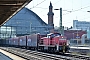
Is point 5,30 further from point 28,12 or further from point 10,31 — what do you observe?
point 28,12

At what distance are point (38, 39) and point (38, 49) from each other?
9.04 feet

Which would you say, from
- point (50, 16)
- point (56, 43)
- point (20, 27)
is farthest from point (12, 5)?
point (20, 27)

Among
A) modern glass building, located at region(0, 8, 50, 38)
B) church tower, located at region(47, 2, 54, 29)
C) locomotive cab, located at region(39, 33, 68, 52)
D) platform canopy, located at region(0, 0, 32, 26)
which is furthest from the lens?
modern glass building, located at region(0, 8, 50, 38)

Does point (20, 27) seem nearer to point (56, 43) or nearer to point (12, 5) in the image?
point (56, 43)

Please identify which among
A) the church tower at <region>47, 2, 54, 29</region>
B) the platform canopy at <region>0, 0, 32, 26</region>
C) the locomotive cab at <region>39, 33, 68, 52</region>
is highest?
the church tower at <region>47, 2, 54, 29</region>

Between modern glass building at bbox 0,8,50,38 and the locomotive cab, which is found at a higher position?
modern glass building at bbox 0,8,50,38

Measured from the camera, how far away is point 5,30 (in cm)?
9856

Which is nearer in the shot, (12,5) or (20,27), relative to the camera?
(12,5)

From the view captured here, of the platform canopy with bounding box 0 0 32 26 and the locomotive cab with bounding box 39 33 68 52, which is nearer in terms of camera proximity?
the platform canopy with bounding box 0 0 32 26

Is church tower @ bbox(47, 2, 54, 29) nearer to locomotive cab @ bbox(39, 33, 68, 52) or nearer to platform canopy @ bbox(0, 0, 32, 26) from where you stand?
locomotive cab @ bbox(39, 33, 68, 52)

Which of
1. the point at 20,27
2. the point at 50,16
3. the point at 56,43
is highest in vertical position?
the point at 50,16

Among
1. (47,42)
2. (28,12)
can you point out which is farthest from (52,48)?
(28,12)

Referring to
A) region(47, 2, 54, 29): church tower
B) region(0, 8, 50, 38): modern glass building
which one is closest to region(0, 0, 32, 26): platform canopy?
region(47, 2, 54, 29): church tower

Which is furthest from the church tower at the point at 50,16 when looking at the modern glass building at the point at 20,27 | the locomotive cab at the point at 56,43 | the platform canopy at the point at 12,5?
the platform canopy at the point at 12,5
